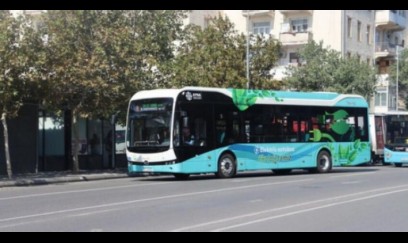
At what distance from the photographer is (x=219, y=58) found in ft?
112

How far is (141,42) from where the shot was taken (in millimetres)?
27531

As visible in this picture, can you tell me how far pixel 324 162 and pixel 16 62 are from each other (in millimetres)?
13083

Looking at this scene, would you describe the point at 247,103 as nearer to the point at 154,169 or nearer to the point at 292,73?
the point at 154,169

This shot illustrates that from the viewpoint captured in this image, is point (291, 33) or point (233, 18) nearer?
point (291, 33)

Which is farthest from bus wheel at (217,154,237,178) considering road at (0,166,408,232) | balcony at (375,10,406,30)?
balcony at (375,10,406,30)

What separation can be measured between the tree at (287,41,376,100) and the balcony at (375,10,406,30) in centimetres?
1424

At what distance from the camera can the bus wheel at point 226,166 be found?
23531 mm

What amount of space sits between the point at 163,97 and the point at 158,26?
794cm

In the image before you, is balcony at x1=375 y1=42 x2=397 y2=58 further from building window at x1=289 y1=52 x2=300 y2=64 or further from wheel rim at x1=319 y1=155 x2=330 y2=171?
wheel rim at x1=319 y1=155 x2=330 y2=171

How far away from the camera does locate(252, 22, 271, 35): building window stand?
5641 cm

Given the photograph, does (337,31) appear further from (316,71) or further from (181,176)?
(181,176)

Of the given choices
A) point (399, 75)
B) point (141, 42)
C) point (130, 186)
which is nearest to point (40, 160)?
point (141, 42)

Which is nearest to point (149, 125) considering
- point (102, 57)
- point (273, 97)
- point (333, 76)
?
point (102, 57)

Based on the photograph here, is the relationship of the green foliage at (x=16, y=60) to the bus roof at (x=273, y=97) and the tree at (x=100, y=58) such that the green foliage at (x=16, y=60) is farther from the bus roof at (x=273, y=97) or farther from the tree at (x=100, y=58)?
the bus roof at (x=273, y=97)
